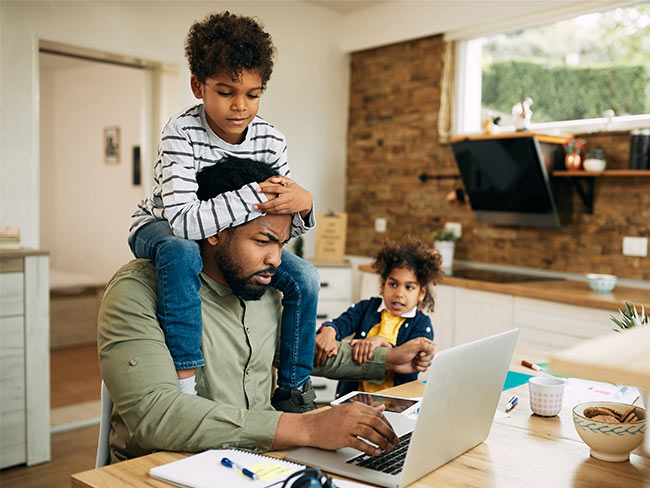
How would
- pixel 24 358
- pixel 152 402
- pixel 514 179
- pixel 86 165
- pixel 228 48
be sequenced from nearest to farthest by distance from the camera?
pixel 152 402 < pixel 228 48 < pixel 24 358 < pixel 514 179 < pixel 86 165

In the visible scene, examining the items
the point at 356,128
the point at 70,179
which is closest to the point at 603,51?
the point at 356,128

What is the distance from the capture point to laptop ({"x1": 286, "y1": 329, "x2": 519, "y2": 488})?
1.03m

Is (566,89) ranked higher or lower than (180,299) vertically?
higher

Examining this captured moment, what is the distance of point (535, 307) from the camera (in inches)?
129

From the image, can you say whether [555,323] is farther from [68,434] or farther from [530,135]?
[68,434]

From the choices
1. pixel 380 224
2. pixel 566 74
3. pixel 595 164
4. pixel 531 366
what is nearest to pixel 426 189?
pixel 380 224

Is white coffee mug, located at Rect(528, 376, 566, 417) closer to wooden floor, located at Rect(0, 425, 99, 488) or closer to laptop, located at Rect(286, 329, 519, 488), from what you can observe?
laptop, located at Rect(286, 329, 519, 488)

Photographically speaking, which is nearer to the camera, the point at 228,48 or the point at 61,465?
the point at 228,48

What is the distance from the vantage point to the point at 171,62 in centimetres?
396

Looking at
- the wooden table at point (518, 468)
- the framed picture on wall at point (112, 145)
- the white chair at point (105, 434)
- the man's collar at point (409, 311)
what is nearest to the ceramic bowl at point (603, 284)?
the man's collar at point (409, 311)

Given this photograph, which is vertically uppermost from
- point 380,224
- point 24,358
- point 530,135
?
point 530,135

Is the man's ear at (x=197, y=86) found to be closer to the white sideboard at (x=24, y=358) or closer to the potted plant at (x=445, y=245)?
the white sideboard at (x=24, y=358)

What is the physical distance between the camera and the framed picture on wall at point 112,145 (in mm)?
6152

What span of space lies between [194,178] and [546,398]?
98cm
